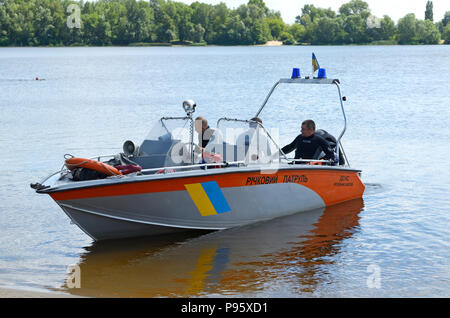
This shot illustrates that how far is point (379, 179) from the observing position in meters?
13.4

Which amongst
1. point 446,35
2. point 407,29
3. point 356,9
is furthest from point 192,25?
point 446,35

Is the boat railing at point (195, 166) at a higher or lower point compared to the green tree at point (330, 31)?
lower

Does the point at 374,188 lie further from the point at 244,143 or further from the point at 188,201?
the point at 188,201

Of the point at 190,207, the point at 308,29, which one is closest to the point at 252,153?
the point at 190,207

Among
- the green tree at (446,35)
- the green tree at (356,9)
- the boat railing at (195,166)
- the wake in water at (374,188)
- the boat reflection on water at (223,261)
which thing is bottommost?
the wake in water at (374,188)

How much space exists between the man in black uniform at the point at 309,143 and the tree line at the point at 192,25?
91.4 m

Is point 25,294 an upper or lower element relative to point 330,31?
lower

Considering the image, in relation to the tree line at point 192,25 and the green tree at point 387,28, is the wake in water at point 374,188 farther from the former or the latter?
the green tree at point 387,28

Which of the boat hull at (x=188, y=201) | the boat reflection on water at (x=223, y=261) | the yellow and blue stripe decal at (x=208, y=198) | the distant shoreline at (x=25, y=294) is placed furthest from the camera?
the yellow and blue stripe decal at (x=208, y=198)

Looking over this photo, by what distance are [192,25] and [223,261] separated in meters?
135

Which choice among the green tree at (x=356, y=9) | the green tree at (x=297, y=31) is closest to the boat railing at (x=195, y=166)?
Answer: the green tree at (x=356, y=9)

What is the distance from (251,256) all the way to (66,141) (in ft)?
37.1

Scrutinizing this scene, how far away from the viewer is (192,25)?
139 m

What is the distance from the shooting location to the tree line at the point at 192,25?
352ft
